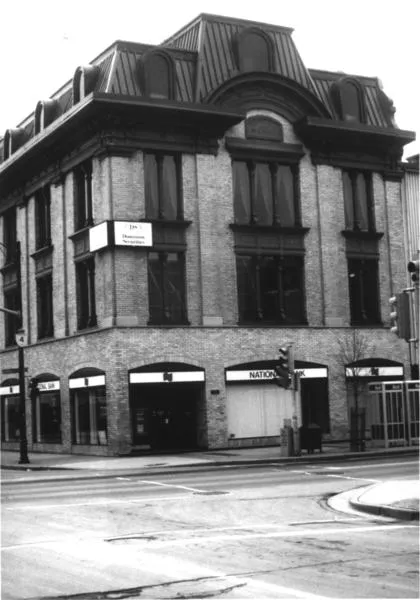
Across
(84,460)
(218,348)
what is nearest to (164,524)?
(84,460)

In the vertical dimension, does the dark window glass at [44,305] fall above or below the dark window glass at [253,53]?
below

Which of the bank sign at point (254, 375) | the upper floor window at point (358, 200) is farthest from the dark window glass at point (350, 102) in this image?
the bank sign at point (254, 375)

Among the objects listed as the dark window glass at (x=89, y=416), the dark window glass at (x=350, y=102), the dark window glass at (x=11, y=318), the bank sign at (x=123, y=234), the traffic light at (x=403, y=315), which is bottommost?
the dark window glass at (x=89, y=416)

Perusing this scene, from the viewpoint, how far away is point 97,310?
3666cm

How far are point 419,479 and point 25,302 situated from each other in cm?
2672

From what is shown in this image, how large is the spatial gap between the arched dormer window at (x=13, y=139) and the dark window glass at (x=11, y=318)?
6697 millimetres

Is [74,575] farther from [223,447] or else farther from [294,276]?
[294,276]

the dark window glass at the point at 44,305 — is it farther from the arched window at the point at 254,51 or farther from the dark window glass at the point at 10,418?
the arched window at the point at 254,51

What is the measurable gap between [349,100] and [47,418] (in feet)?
62.8

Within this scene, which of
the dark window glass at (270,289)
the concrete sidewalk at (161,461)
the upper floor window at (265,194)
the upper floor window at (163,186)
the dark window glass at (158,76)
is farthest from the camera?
the upper floor window at (265,194)

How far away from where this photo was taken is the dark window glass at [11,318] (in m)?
46.2

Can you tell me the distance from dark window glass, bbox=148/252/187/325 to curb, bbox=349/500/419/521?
1966cm

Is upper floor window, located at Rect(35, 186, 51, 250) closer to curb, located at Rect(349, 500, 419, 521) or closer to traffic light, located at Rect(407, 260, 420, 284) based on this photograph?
curb, located at Rect(349, 500, 419, 521)

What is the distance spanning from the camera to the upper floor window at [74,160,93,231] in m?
37.8
